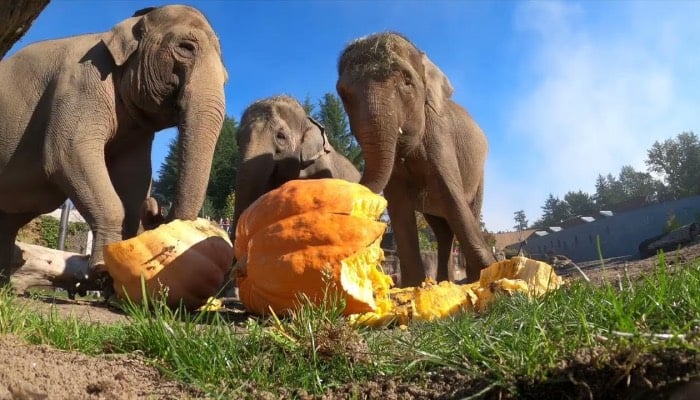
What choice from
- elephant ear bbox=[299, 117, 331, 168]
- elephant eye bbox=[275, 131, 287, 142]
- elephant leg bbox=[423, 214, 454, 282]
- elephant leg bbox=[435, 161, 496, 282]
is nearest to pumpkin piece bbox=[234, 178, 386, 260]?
elephant leg bbox=[435, 161, 496, 282]

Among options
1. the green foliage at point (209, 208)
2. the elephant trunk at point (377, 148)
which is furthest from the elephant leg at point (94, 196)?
the green foliage at point (209, 208)

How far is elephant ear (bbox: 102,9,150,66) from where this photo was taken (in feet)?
Answer: 21.8

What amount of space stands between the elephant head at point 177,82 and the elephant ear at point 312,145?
2.87 meters

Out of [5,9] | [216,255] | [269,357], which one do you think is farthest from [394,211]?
[5,9]

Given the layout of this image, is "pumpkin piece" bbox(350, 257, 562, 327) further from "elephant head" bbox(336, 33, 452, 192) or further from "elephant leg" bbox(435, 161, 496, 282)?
"elephant leg" bbox(435, 161, 496, 282)

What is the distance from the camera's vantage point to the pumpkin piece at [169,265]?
4570mm

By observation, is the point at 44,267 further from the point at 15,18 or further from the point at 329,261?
the point at 15,18

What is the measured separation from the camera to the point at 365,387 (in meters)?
2.13

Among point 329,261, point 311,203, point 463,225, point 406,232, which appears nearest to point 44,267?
point 406,232

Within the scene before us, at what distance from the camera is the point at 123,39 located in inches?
265

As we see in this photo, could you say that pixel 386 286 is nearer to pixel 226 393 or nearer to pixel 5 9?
pixel 226 393

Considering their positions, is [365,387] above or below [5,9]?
below

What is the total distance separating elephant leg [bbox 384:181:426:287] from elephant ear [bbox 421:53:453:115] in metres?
1.15

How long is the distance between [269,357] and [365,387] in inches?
18.7
